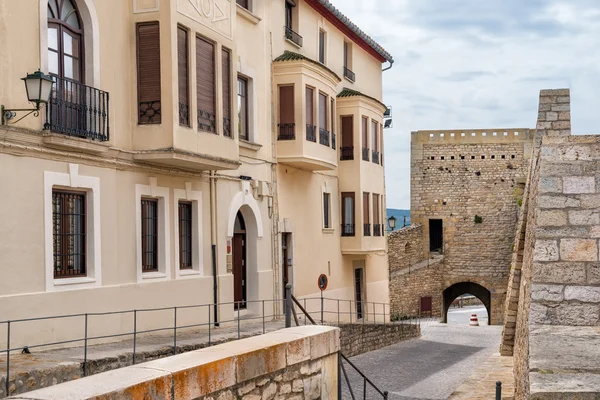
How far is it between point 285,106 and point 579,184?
14577 millimetres

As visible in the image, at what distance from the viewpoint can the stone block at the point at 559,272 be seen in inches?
349

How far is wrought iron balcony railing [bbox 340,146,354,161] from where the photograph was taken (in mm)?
28312

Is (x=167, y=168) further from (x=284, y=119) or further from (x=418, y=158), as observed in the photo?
(x=418, y=158)

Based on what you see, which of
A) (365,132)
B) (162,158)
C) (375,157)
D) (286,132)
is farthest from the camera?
(375,157)

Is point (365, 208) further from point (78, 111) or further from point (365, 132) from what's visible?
point (78, 111)

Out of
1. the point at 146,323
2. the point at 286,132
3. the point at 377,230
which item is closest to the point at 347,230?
the point at 377,230

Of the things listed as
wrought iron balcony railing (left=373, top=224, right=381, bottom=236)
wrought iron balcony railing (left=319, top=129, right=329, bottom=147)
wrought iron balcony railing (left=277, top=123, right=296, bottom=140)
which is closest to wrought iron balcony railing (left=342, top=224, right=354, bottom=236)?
wrought iron balcony railing (left=373, top=224, right=381, bottom=236)

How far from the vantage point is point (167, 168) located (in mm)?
17250

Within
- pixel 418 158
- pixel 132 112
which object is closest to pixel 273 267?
pixel 132 112

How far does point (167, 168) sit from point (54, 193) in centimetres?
340

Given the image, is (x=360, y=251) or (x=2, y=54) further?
(x=360, y=251)

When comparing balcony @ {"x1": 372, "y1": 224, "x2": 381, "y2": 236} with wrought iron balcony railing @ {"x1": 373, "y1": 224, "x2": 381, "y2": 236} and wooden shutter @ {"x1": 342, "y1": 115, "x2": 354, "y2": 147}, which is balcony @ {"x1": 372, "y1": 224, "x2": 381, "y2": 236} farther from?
wooden shutter @ {"x1": 342, "y1": 115, "x2": 354, "y2": 147}

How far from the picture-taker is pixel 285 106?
23.4m

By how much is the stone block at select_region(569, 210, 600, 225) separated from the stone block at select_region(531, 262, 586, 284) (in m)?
0.49
